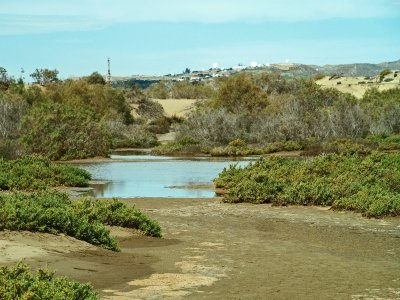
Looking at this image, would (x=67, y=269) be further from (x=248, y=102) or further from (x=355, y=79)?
(x=355, y=79)

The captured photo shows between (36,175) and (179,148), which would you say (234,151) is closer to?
(179,148)

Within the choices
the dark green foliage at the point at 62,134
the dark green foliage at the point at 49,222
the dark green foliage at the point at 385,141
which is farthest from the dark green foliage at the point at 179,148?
the dark green foliage at the point at 49,222

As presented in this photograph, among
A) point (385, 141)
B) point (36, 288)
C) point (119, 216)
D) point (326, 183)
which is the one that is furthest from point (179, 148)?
point (36, 288)

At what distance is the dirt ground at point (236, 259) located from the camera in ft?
33.9

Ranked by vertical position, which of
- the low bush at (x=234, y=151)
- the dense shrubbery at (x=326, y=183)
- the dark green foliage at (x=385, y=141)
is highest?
the dense shrubbery at (x=326, y=183)

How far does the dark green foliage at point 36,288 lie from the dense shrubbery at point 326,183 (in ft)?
40.8

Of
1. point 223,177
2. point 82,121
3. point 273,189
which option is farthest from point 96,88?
point 273,189

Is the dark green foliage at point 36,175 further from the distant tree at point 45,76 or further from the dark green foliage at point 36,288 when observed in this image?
the distant tree at point 45,76

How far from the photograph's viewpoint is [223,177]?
27.8 m

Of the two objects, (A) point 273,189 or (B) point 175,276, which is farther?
(A) point 273,189

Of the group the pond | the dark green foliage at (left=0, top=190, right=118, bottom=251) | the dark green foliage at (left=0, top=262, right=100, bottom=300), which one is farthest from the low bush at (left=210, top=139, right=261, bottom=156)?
the dark green foliage at (left=0, top=262, right=100, bottom=300)

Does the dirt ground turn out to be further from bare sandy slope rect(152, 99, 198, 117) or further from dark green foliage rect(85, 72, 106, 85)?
dark green foliage rect(85, 72, 106, 85)

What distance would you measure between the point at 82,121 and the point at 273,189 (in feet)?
78.7

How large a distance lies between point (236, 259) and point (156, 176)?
20764 mm
